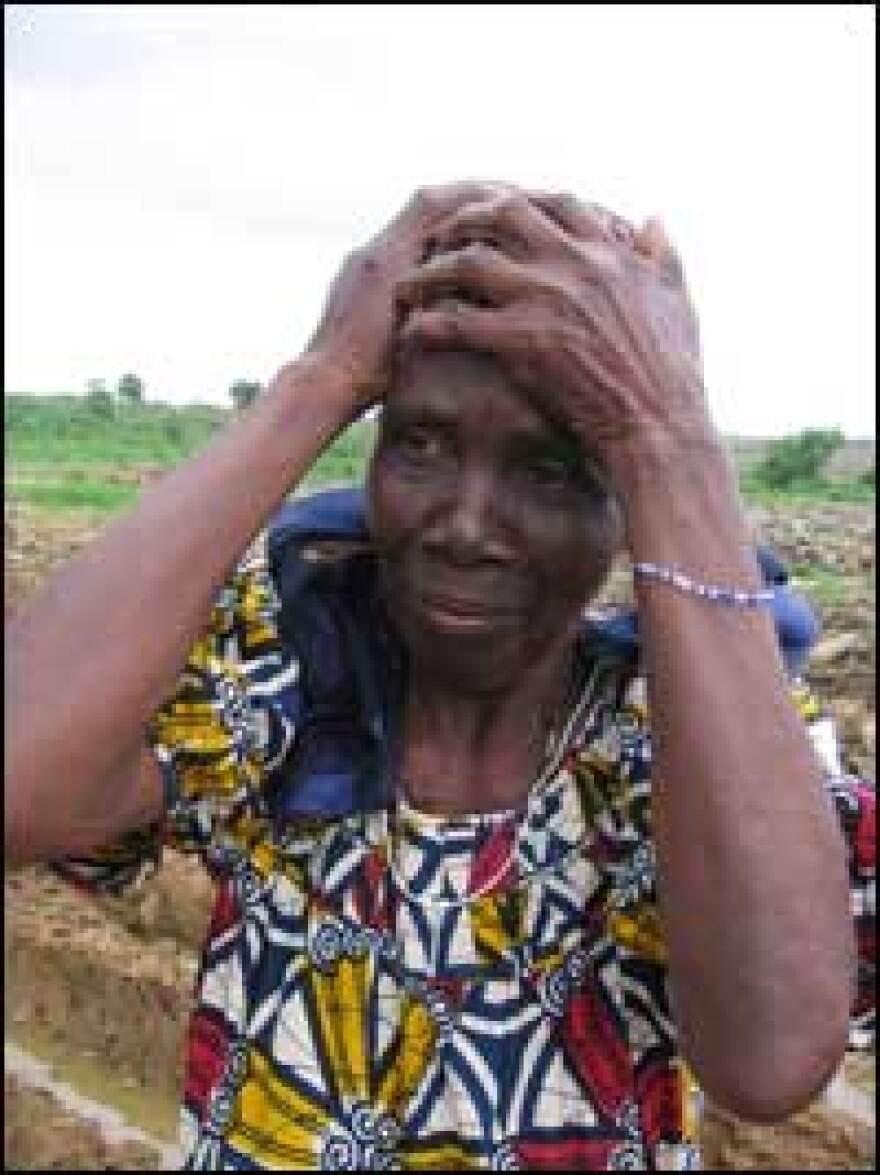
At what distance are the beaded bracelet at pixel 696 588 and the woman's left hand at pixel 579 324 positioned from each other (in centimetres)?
6

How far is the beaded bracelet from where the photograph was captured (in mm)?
1192

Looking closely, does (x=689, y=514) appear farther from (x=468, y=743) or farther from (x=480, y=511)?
(x=468, y=743)

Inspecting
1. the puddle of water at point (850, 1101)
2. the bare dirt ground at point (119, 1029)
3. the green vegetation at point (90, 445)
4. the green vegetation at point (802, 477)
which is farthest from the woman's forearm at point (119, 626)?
the green vegetation at point (802, 477)

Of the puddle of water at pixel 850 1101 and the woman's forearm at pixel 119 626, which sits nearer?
the woman's forearm at pixel 119 626

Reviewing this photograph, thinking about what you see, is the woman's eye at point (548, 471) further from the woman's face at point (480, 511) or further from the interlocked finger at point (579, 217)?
the interlocked finger at point (579, 217)

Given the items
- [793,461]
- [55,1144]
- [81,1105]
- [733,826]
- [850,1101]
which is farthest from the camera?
[793,461]

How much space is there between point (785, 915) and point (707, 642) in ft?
0.57

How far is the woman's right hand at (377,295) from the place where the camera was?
4.22 ft

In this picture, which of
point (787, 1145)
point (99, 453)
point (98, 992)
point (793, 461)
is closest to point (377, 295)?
point (787, 1145)

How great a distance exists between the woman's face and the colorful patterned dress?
106 mm

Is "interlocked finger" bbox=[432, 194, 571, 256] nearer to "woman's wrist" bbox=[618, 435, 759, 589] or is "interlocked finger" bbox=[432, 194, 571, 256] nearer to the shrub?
"woman's wrist" bbox=[618, 435, 759, 589]

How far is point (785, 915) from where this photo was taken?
1170 millimetres

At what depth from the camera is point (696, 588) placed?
1.19 meters

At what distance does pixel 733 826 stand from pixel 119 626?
0.40 metres
